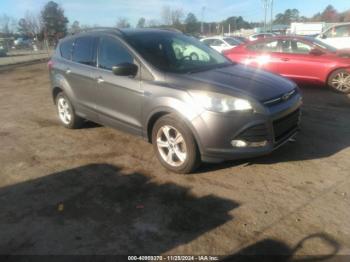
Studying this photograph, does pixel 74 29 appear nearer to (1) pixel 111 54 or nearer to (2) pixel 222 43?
(2) pixel 222 43

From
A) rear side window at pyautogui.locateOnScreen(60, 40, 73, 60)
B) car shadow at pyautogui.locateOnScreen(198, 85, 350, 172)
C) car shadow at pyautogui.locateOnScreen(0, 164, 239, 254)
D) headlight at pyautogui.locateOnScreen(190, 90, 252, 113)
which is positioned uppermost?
rear side window at pyautogui.locateOnScreen(60, 40, 73, 60)

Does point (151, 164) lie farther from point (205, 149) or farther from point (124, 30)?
point (124, 30)

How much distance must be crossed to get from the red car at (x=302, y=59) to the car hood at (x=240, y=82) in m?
4.79

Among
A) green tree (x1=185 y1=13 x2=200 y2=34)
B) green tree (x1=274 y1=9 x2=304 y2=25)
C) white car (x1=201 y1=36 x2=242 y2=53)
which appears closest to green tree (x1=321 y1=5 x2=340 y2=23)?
green tree (x1=274 y1=9 x2=304 y2=25)

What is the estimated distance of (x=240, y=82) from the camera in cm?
450

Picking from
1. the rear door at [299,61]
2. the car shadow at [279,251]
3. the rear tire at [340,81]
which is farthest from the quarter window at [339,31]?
the car shadow at [279,251]

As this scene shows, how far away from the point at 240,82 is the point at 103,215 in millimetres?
2270

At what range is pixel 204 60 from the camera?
5.45m

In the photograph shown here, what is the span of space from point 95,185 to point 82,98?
2119 millimetres

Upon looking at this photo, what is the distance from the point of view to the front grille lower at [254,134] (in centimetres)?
415

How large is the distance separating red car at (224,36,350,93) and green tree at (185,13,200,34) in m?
53.7

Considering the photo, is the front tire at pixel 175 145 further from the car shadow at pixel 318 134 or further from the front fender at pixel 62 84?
the front fender at pixel 62 84

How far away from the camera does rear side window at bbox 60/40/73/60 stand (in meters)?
6.45

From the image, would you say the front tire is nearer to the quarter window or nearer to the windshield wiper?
the windshield wiper
